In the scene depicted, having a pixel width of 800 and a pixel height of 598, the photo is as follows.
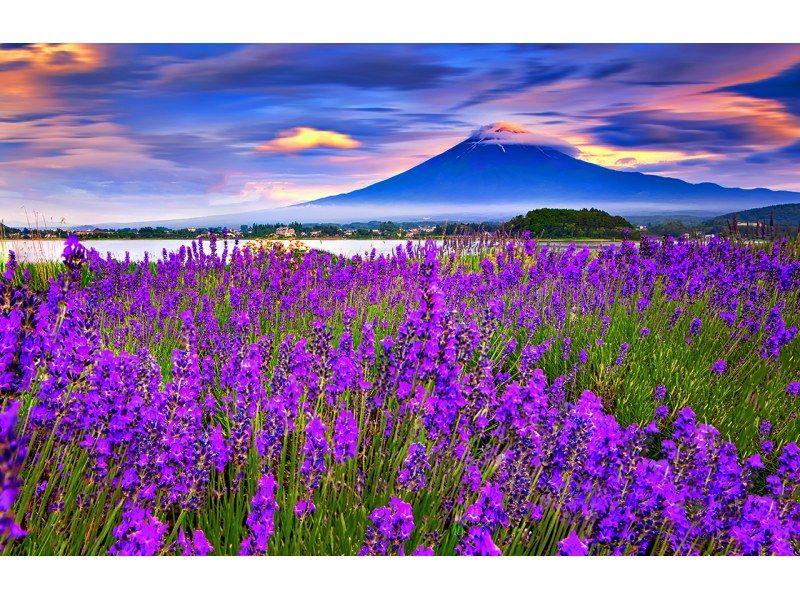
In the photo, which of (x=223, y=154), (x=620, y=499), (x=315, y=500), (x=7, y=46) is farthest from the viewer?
(x=223, y=154)

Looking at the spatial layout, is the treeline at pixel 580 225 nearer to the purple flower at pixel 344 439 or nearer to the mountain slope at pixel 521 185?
the mountain slope at pixel 521 185

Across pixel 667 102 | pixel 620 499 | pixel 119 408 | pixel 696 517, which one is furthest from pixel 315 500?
pixel 667 102

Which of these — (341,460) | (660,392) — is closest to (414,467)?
(341,460)

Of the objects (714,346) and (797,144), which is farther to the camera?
(714,346)

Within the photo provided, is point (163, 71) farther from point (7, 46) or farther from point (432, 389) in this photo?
point (432, 389)

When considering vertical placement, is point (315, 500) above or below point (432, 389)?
below

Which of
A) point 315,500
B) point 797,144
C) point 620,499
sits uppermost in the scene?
point 797,144
